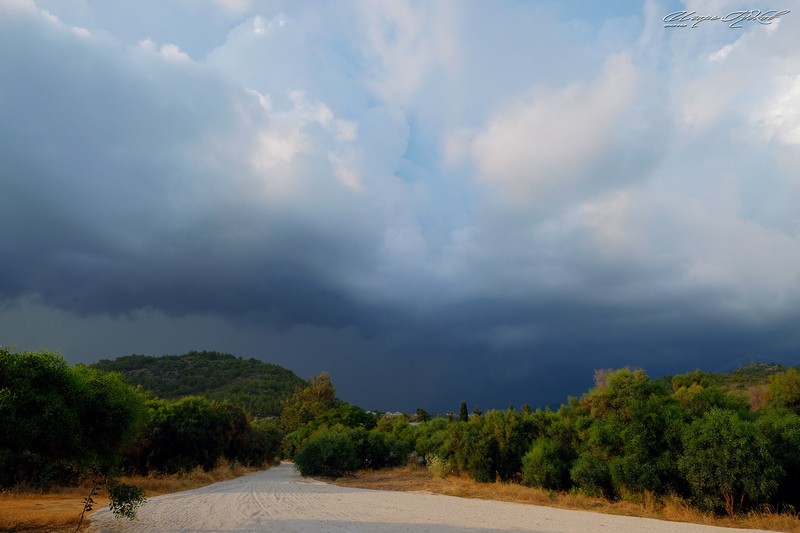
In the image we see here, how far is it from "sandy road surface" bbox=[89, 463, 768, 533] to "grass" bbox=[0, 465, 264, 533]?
0.96 metres

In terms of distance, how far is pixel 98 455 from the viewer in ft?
41.0

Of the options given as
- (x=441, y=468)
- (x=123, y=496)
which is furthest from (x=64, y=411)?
(x=441, y=468)

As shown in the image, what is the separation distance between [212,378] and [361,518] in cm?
13648

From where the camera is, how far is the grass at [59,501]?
1270cm

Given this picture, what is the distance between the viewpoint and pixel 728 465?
15914 mm

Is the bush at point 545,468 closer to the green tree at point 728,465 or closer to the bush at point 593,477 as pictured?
the bush at point 593,477

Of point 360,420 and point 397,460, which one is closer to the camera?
point 397,460

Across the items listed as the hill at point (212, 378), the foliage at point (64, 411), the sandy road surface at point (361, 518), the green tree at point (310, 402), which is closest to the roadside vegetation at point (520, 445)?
the foliage at point (64, 411)

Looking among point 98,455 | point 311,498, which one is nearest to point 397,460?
point 311,498

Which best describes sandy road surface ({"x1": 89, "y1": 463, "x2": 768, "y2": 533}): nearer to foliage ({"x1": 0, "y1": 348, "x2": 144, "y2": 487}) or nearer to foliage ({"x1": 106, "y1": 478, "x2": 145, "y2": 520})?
foliage ({"x1": 106, "y1": 478, "x2": 145, "y2": 520})

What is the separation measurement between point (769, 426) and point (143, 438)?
116ft

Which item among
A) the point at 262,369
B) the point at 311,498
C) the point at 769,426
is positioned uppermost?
the point at 262,369

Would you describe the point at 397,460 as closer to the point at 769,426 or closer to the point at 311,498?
the point at 311,498

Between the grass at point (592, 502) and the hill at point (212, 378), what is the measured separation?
3465 inches
